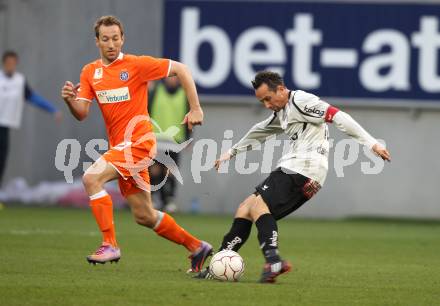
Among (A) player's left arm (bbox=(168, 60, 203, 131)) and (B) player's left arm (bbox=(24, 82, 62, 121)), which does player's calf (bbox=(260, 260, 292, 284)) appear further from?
(B) player's left arm (bbox=(24, 82, 62, 121))

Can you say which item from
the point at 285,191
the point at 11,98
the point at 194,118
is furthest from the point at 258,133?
the point at 11,98

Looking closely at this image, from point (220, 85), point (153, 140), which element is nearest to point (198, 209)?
point (220, 85)

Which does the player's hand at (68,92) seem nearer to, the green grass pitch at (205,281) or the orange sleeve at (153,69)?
the orange sleeve at (153,69)

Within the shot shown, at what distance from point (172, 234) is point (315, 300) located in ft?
7.57

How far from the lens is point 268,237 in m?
9.53

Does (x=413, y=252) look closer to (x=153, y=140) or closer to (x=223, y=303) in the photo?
(x=153, y=140)

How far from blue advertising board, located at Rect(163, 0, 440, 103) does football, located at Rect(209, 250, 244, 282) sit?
10445 mm

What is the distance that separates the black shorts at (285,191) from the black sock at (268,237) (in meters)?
0.20

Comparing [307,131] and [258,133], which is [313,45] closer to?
[258,133]

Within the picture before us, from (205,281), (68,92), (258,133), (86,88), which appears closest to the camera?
(205,281)

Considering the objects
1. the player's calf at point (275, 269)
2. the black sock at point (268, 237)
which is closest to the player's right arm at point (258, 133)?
the black sock at point (268, 237)

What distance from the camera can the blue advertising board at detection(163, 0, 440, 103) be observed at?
19.8 m

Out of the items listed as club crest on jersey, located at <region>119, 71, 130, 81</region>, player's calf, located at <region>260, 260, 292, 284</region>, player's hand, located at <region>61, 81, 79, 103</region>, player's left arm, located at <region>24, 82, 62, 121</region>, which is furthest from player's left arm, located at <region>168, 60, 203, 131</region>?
player's left arm, located at <region>24, 82, 62, 121</region>

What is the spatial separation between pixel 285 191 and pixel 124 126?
1.67 m
